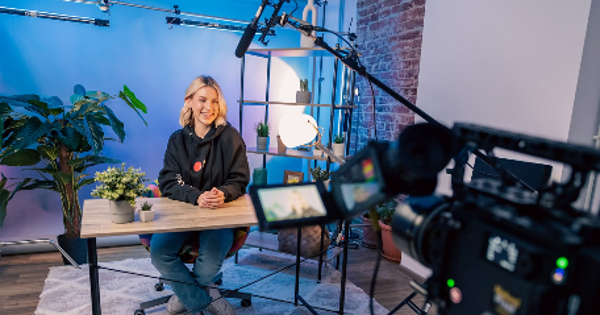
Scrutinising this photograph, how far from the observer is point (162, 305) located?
233 centimetres

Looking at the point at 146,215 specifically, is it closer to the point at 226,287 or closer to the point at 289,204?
the point at 226,287

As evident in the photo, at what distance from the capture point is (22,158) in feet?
8.30

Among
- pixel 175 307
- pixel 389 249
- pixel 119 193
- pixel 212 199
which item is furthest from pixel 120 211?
pixel 389 249

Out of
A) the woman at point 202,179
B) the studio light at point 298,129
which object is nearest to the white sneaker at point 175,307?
the woman at point 202,179

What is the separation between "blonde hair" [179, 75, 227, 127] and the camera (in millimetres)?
2277

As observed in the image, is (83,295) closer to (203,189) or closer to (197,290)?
(197,290)

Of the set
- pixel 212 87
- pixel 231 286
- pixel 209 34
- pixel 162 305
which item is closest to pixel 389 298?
A: pixel 231 286

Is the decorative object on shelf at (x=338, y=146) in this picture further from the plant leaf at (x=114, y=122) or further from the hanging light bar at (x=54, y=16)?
the hanging light bar at (x=54, y=16)

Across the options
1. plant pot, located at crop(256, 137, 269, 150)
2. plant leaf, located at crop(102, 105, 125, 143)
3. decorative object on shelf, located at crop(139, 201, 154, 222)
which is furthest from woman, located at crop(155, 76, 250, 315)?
plant pot, located at crop(256, 137, 269, 150)

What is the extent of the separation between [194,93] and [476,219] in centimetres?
206

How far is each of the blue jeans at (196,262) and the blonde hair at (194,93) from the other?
72 centimetres

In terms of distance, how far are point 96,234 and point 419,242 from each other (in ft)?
4.62

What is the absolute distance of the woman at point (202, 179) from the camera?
2.02 m

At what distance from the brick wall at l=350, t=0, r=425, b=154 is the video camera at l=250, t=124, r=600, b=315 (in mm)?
2691
